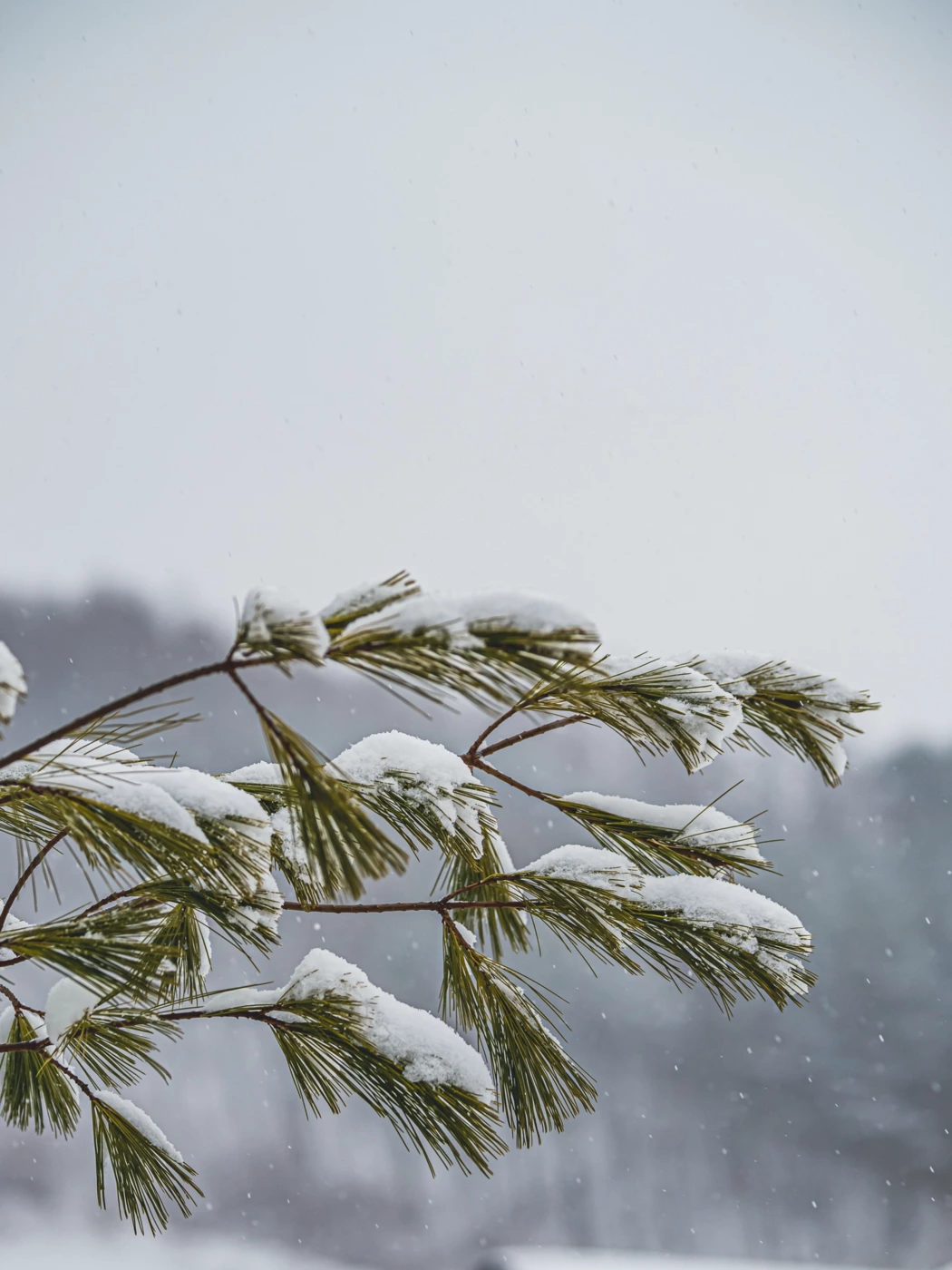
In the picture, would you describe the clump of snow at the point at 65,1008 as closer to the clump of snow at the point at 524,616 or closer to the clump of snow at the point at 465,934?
the clump of snow at the point at 465,934

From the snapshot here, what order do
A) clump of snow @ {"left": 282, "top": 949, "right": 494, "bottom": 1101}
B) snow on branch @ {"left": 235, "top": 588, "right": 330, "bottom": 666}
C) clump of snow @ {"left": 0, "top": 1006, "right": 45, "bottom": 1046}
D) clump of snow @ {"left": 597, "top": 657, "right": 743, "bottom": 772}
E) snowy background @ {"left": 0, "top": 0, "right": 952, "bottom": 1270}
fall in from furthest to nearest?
snowy background @ {"left": 0, "top": 0, "right": 952, "bottom": 1270} < clump of snow @ {"left": 0, "top": 1006, "right": 45, "bottom": 1046} < clump of snow @ {"left": 597, "top": 657, "right": 743, "bottom": 772} < clump of snow @ {"left": 282, "top": 949, "right": 494, "bottom": 1101} < snow on branch @ {"left": 235, "top": 588, "right": 330, "bottom": 666}

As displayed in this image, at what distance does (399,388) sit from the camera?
3066 cm

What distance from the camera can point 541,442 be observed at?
27875mm

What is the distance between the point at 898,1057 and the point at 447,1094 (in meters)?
8.26

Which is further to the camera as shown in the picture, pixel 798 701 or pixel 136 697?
pixel 798 701

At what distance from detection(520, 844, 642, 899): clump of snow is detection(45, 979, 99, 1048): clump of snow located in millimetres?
339

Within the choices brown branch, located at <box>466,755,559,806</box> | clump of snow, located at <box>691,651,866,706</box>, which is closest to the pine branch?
brown branch, located at <box>466,755,559,806</box>

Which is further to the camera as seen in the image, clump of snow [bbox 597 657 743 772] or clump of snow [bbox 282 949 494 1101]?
clump of snow [bbox 597 657 743 772]

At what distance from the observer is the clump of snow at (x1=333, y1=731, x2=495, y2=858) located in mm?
657

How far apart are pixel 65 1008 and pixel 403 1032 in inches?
10.0

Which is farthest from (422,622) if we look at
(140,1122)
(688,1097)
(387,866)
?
(688,1097)

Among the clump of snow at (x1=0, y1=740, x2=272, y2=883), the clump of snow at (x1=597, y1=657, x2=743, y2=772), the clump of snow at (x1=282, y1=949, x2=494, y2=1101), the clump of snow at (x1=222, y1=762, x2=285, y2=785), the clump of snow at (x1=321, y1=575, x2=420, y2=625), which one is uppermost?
the clump of snow at (x1=321, y1=575, x2=420, y2=625)

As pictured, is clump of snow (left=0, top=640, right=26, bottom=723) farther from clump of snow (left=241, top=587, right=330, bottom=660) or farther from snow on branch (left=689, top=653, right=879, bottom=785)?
snow on branch (left=689, top=653, right=879, bottom=785)

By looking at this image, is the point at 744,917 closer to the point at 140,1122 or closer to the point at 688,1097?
the point at 140,1122
